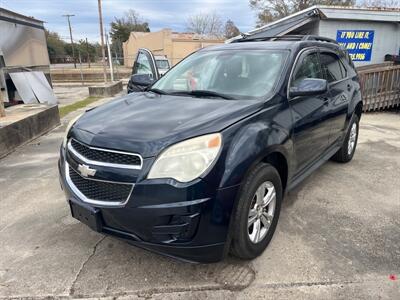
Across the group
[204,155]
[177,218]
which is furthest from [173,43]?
[177,218]

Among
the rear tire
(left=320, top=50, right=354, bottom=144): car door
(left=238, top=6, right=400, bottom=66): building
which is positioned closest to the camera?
(left=320, top=50, right=354, bottom=144): car door

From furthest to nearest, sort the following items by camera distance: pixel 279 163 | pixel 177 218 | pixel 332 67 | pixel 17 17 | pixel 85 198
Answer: pixel 17 17 < pixel 332 67 < pixel 279 163 < pixel 85 198 < pixel 177 218

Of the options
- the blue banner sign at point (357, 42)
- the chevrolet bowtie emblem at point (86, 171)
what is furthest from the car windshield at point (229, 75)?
the blue banner sign at point (357, 42)

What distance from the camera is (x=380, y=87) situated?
31.3ft

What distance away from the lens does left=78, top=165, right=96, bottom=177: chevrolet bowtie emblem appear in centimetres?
231

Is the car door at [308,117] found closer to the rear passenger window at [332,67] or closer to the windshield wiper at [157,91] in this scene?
the rear passenger window at [332,67]

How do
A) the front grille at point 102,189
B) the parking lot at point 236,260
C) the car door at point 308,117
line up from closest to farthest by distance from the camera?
the front grille at point 102,189 < the parking lot at point 236,260 < the car door at point 308,117

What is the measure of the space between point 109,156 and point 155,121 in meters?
0.45

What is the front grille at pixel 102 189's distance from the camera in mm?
2199

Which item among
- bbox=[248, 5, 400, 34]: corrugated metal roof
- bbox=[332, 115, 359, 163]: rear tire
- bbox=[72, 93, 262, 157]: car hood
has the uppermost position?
bbox=[248, 5, 400, 34]: corrugated metal roof

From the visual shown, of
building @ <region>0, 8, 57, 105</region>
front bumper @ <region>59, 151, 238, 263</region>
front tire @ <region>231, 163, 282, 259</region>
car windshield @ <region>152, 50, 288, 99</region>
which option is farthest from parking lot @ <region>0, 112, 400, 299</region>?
building @ <region>0, 8, 57, 105</region>

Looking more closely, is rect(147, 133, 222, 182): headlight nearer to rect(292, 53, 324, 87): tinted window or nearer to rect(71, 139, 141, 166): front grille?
rect(71, 139, 141, 166): front grille

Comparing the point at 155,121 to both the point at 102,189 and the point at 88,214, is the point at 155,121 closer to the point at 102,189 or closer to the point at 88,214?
the point at 102,189

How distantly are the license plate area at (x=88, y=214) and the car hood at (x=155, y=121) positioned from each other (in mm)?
455
